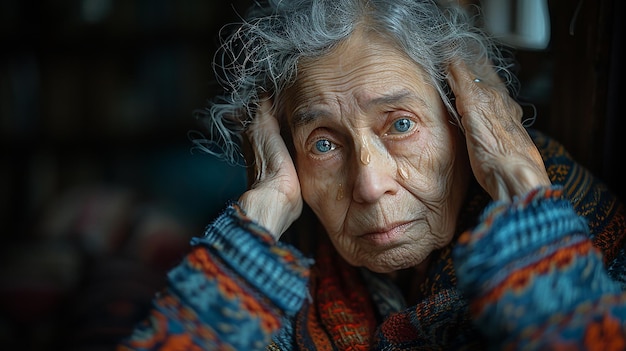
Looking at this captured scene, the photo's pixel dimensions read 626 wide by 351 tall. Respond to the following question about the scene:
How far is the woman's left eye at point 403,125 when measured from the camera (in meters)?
1.28

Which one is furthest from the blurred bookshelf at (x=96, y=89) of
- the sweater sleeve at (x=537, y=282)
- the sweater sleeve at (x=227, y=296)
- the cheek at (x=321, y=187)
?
the sweater sleeve at (x=537, y=282)

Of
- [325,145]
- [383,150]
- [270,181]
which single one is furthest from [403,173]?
[270,181]

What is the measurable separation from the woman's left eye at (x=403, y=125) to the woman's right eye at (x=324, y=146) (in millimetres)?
138

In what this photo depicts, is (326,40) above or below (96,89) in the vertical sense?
above

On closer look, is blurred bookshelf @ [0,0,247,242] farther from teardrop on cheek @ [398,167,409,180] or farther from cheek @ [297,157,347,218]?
teardrop on cheek @ [398,167,409,180]

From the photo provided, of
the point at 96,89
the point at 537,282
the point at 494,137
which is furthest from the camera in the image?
the point at 96,89

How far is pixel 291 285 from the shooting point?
1.11 m

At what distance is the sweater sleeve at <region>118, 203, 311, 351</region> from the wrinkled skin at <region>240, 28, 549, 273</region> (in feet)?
0.50

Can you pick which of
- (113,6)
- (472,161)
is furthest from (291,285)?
(113,6)

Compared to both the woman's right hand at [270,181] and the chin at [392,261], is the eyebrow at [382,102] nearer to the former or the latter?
the woman's right hand at [270,181]

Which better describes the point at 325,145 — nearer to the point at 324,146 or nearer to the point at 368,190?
the point at 324,146

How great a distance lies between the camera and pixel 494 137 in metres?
1.23

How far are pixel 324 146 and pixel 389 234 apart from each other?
228mm

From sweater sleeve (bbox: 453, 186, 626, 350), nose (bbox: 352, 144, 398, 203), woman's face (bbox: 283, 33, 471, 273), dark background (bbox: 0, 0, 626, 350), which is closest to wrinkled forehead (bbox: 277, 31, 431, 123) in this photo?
woman's face (bbox: 283, 33, 471, 273)
